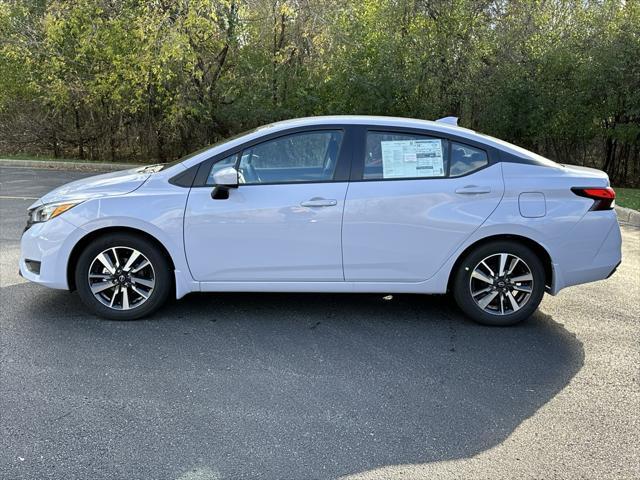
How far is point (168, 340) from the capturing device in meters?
4.42

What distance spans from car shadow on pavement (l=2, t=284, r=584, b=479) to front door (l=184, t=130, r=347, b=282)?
46cm

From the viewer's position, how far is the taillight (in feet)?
15.4

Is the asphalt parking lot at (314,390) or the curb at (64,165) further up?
the curb at (64,165)

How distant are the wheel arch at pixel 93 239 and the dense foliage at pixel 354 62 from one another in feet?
36.8

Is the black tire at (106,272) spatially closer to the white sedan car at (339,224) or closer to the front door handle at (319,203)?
the white sedan car at (339,224)

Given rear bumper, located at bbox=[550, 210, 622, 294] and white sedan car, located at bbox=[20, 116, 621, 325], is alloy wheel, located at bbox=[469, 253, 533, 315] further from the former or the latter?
rear bumper, located at bbox=[550, 210, 622, 294]

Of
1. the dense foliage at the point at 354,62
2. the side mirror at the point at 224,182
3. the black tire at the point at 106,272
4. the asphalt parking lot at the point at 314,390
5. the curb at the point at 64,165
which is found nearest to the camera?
the asphalt parking lot at the point at 314,390

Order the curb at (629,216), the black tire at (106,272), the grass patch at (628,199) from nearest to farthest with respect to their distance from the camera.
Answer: the black tire at (106,272)
the curb at (629,216)
the grass patch at (628,199)

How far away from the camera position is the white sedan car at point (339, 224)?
4629 mm

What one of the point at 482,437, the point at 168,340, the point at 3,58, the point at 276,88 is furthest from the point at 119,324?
the point at 3,58

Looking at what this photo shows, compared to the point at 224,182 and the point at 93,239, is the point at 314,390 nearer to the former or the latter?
the point at 224,182

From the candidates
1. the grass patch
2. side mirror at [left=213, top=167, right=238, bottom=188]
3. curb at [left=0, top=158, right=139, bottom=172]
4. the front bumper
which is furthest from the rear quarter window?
curb at [left=0, top=158, right=139, bottom=172]

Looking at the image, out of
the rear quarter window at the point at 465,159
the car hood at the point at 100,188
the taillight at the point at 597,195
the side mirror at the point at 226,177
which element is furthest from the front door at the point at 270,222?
the taillight at the point at 597,195

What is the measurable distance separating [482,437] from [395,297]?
2404 mm
